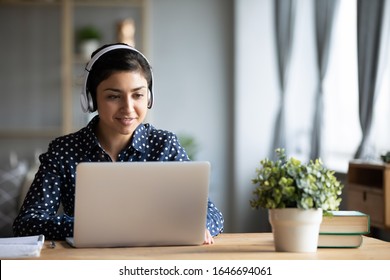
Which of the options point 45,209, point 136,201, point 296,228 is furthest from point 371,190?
point 136,201

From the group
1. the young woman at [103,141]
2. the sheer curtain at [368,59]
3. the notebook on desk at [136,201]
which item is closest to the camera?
the notebook on desk at [136,201]

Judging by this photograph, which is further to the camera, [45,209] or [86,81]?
[86,81]

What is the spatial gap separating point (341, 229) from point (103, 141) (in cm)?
94

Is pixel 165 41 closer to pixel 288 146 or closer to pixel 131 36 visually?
pixel 131 36

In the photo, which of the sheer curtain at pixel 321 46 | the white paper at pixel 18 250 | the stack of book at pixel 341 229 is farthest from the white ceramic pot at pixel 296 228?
the sheer curtain at pixel 321 46

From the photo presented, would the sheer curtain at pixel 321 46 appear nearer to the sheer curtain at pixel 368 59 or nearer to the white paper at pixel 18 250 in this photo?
the sheer curtain at pixel 368 59

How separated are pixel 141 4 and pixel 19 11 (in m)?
1.15

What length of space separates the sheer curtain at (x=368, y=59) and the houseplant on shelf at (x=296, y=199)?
10.5ft

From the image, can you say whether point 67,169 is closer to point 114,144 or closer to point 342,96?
point 114,144

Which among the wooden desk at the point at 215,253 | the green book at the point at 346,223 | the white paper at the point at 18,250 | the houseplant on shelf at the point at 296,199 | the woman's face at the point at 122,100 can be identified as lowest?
the wooden desk at the point at 215,253

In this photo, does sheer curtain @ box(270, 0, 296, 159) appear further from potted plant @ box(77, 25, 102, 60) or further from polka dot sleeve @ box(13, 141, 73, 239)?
polka dot sleeve @ box(13, 141, 73, 239)

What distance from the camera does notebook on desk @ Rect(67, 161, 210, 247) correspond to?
6.91 ft

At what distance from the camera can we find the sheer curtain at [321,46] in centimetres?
625

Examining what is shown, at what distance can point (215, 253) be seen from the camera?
209cm
